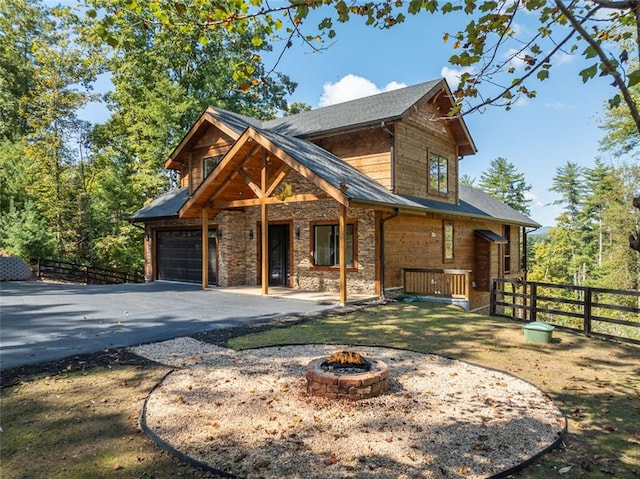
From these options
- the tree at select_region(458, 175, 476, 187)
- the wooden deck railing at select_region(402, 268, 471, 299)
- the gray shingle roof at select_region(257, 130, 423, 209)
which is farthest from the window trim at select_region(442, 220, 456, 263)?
the tree at select_region(458, 175, 476, 187)

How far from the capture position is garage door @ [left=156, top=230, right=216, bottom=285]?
1614 cm

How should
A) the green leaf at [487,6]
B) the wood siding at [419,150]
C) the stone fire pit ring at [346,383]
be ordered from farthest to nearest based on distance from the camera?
the wood siding at [419,150]
the stone fire pit ring at [346,383]
the green leaf at [487,6]

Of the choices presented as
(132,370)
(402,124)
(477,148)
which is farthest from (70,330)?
(477,148)

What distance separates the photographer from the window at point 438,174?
50.0 feet

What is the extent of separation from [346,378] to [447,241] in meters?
12.5

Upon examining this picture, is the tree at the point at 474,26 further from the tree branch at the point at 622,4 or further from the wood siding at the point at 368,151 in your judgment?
the wood siding at the point at 368,151

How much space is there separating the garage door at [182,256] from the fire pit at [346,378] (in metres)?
11.6

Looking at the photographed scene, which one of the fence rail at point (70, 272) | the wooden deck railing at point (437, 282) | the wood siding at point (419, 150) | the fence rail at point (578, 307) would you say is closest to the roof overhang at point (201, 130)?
the wood siding at point (419, 150)

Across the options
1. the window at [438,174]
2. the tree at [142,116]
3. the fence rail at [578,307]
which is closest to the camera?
the fence rail at [578,307]

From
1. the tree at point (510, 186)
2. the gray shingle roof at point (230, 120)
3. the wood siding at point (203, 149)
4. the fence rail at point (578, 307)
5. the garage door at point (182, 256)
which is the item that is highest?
the tree at point (510, 186)

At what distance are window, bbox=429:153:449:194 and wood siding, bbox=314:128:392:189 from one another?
8.88 ft

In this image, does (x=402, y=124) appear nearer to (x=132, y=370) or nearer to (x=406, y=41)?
(x=406, y=41)

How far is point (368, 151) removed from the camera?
13.8 m

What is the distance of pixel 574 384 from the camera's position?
5082mm
